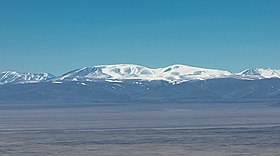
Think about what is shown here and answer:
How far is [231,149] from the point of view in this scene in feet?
220

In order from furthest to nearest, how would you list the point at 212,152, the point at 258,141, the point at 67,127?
the point at 67,127
the point at 258,141
the point at 212,152

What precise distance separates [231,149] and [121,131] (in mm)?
27288

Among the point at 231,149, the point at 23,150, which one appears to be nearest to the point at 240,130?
the point at 231,149

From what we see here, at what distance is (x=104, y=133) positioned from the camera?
88.7 m

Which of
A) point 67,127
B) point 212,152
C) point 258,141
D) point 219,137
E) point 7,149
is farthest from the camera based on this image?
point 67,127

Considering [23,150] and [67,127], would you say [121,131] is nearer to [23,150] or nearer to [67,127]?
[67,127]

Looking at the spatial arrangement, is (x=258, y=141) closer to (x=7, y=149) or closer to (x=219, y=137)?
(x=219, y=137)

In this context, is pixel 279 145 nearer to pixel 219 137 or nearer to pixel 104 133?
pixel 219 137

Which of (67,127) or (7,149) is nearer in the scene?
(7,149)

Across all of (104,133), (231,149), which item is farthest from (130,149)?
(104,133)

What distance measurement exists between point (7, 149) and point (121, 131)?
24876 millimetres

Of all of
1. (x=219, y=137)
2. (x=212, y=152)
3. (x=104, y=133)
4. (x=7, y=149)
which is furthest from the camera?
(x=104, y=133)

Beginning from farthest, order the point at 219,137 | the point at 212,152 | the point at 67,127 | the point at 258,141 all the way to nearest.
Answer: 1. the point at 67,127
2. the point at 219,137
3. the point at 258,141
4. the point at 212,152

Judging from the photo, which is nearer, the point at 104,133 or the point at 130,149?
the point at 130,149
